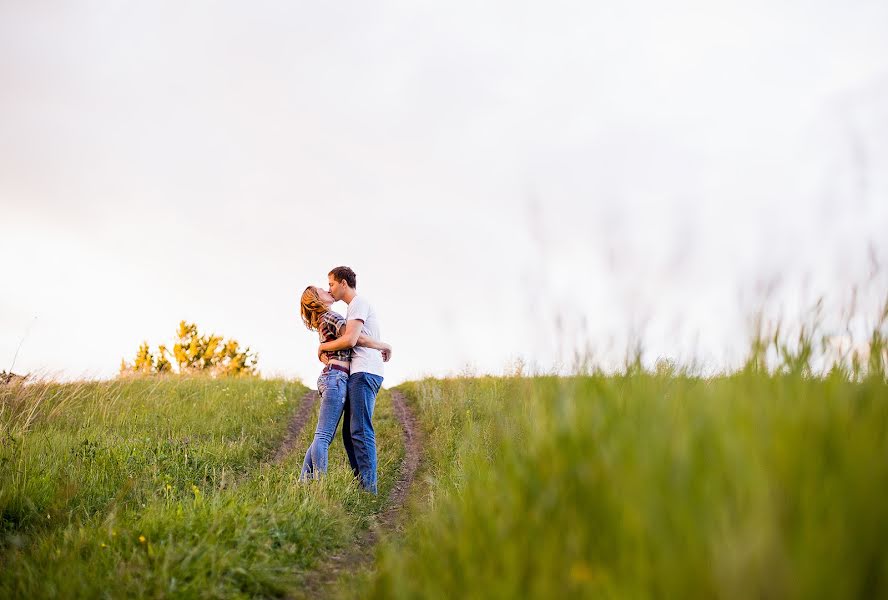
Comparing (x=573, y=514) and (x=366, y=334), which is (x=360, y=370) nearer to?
(x=366, y=334)

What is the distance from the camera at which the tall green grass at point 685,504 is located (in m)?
2.10

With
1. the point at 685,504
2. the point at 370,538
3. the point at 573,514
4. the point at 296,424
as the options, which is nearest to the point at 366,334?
the point at 370,538

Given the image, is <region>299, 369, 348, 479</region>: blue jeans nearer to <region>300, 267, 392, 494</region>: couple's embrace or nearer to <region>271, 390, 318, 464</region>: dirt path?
<region>300, 267, 392, 494</region>: couple's embrace

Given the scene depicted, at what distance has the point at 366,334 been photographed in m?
7.44

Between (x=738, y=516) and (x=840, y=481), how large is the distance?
57 cm

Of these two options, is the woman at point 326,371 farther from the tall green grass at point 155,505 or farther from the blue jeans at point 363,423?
the tall green grass at point 155,505

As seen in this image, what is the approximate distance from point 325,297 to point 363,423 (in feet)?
5.65

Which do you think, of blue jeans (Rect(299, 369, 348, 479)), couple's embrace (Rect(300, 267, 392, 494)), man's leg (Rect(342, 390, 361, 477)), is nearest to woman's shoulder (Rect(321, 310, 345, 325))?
couple's embrace (Rect(300, 267, 392, 494))

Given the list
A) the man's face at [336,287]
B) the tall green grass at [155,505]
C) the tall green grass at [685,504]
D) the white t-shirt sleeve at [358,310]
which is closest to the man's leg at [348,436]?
the tall green grass at [155,505]

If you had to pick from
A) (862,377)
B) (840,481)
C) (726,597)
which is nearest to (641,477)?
(726,597)

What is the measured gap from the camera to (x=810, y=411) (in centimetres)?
281

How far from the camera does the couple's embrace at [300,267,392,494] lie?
7.30 m

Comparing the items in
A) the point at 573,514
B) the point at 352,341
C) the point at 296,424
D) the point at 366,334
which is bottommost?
the point at 573,514

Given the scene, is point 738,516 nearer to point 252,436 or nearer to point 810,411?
point 810,411
